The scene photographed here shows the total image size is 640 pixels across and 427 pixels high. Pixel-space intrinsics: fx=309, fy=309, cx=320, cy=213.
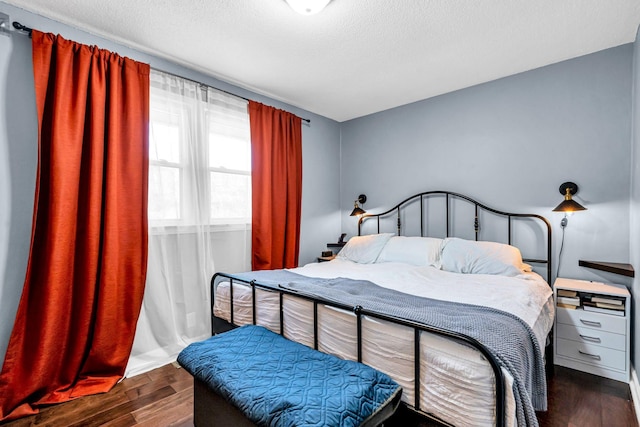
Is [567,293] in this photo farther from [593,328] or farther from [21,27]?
[21,27]

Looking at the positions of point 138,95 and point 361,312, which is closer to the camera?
point 361,312

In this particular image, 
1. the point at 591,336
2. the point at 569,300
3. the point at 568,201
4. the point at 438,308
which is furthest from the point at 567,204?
the point at 438,308

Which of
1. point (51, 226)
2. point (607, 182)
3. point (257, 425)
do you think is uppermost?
point (607, 182)

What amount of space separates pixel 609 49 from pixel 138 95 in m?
3.60

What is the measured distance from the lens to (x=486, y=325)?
1290 mm

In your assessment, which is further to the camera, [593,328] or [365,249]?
[365,249]

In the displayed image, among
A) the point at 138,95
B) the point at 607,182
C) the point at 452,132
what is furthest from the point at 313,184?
the point at 607,182

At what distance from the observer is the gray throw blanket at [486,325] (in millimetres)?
1102

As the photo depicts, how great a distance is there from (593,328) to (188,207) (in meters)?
3.19

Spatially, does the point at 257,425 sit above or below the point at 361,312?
below

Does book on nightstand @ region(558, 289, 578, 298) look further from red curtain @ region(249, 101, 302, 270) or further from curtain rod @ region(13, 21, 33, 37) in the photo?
curtain rod @ region(13, 21, 33, 37)

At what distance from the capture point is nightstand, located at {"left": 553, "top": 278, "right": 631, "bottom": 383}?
2.07 metres

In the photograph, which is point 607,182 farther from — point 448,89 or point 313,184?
point 313,184

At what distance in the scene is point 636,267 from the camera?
6.44ft
